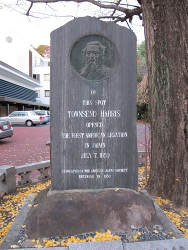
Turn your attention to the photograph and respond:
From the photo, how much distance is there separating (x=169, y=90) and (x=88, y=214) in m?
2.49

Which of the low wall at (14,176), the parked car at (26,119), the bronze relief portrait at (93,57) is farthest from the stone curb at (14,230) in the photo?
the parked car at (26,119)

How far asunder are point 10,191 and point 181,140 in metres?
3.79

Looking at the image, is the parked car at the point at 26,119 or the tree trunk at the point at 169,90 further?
the parked car at the point at 26,119

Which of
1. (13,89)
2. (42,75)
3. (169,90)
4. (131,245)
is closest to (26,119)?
(13,89)

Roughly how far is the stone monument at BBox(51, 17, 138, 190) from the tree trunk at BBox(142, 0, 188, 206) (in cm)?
97

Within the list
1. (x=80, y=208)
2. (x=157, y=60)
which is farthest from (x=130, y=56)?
(x=80, y=208)

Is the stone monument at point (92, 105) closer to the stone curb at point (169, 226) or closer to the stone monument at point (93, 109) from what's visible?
the stone monument at point (93, 109)

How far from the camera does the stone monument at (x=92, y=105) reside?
10.7 ft

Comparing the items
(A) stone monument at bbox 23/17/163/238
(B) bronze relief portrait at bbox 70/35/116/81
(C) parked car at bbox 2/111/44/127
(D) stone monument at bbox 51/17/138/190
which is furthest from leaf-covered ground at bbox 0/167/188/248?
(C) parked car at bbox 2/111/44/127

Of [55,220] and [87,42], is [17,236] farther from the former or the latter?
[87,42]

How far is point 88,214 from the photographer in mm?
2854

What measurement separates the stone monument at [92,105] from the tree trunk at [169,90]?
3.17 ft

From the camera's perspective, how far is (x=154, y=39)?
413 cm

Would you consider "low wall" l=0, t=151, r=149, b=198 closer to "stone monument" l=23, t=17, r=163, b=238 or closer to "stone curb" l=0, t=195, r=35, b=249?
"stone curb" l=0, t=195, r=35, b=249
